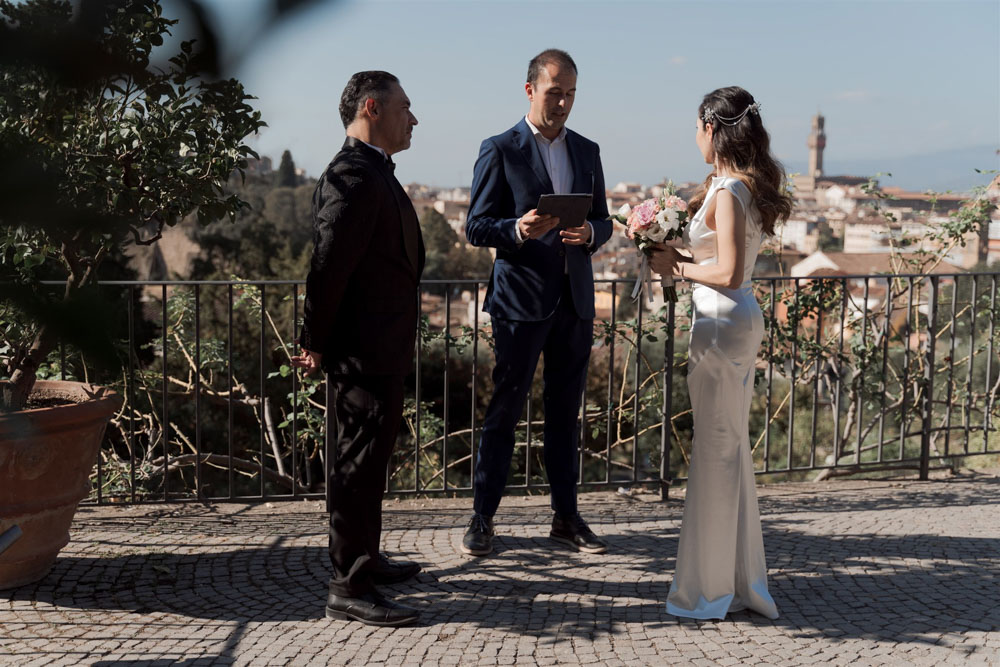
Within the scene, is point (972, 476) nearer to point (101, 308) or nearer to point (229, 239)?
point (101, 308)

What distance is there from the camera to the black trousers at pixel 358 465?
334cm

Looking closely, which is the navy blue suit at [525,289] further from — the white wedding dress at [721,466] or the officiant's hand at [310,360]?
the officiant's hand at [310,360]

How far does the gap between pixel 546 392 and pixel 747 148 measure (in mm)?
1442

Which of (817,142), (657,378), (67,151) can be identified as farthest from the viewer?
(817,142)

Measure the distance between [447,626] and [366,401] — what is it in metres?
0.84

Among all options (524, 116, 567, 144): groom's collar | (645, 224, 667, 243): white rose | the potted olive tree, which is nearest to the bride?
(645, 224, 667, 243): white rose

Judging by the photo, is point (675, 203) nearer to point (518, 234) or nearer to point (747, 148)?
point (747, 148)

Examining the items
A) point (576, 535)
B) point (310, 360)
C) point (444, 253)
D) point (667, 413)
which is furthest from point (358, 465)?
point (444, 253)

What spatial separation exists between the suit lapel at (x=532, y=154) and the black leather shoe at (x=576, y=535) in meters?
1.47

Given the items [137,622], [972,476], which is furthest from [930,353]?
[137,622]

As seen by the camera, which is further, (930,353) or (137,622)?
(930,353)

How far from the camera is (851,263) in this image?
2036 inches

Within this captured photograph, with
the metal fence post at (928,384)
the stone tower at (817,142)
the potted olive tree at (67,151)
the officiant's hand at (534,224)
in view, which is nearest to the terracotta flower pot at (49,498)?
the officiant's hand at (534,224)

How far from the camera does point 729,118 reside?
337cm
